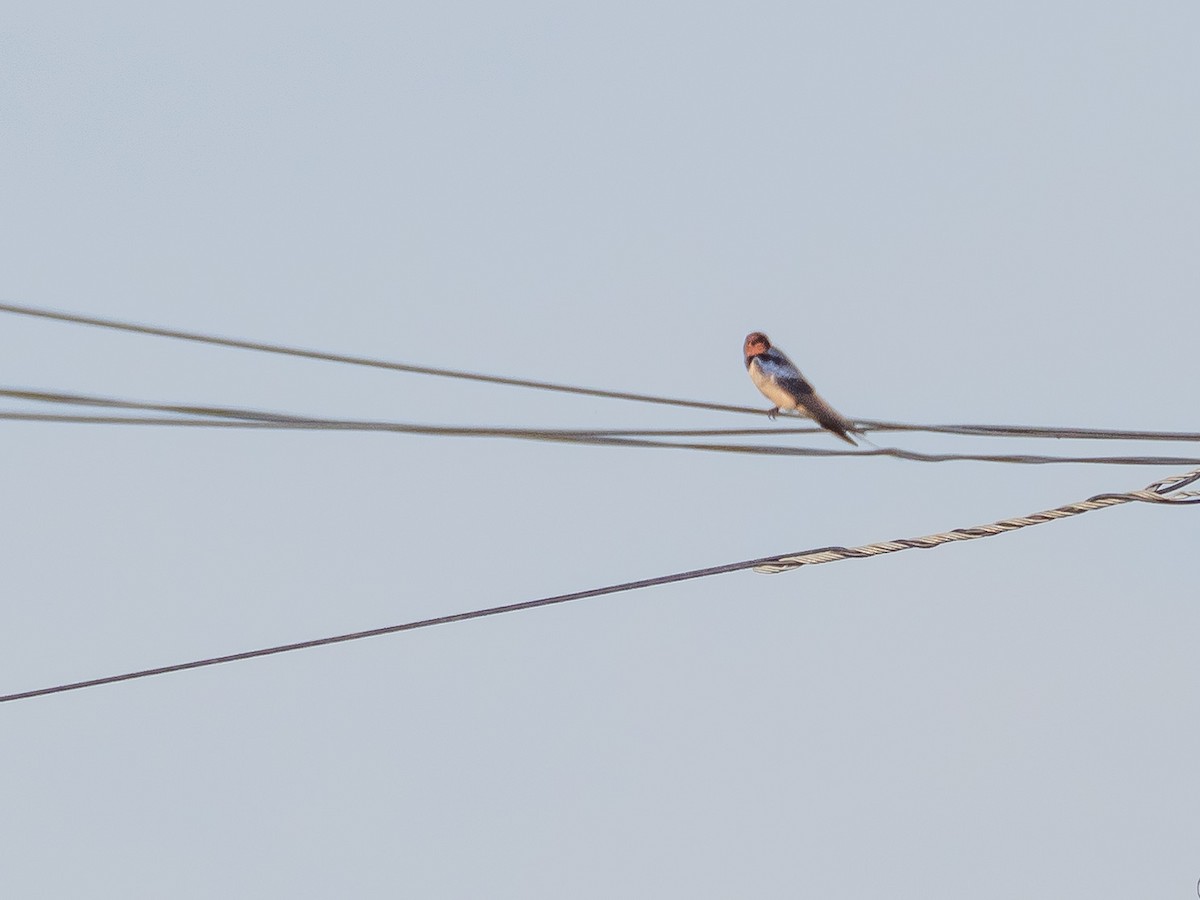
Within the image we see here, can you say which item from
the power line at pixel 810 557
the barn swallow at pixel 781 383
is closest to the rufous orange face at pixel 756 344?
Result: the barn swallow at pixel 781 383

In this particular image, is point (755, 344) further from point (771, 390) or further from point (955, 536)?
point (955, 536)

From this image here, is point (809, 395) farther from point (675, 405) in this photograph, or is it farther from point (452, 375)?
point (452, 375)

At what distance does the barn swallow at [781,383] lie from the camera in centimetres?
1053

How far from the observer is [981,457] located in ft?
24.4

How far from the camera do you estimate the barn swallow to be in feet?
34.6

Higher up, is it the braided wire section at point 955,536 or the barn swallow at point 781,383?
the barn swallow at point 781,383

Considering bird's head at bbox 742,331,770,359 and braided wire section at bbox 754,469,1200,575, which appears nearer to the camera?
braided wire section at bbox 754,469,1200,575

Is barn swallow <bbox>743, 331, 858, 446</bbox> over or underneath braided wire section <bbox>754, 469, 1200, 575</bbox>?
over

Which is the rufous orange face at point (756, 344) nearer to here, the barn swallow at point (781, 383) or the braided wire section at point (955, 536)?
the barn swallow at point (781, 383)

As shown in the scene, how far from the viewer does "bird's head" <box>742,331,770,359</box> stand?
41.8 ft

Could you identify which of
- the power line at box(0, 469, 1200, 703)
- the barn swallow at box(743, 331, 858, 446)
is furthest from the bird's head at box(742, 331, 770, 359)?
the power line at box(0, 469, 1200, 703)

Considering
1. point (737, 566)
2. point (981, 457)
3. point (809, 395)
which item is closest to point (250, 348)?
point (737, 566)

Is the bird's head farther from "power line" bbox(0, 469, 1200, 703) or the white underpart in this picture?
"power line" bbox(0, 469, 1200, 703)

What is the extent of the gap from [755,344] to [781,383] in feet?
3.73
